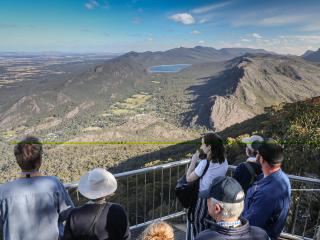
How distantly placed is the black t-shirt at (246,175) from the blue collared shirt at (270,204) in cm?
41

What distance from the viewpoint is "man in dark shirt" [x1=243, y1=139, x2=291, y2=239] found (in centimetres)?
320

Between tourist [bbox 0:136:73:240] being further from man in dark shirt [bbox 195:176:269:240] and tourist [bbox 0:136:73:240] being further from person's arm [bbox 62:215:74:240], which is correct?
man in dark shirt [bbox 195:176:269:240]

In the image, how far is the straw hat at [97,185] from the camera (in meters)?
2.88

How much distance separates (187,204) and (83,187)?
1.52m

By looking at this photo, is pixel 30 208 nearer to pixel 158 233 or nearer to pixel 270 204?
pixel 158 233

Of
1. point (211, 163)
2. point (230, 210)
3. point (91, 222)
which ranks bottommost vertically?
point (91, 222)

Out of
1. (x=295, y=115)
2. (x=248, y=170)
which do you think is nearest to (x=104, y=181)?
(x=248, y=170)

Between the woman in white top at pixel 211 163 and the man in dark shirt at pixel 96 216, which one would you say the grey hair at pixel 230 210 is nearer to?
the man in dark shirt at pixel 96 216

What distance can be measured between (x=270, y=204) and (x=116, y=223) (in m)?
1.46

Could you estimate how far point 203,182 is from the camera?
3768 millimetres

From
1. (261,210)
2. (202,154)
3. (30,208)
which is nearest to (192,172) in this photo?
(202,154)

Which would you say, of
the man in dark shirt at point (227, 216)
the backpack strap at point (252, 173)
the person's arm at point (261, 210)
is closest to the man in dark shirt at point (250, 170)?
the backpack strap at point (252, 173)

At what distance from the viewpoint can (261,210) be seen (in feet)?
10.5

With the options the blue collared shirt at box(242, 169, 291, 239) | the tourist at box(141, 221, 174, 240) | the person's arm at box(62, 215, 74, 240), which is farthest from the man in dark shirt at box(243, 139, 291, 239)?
the person's arm at box(62, 215, 74, 240)
